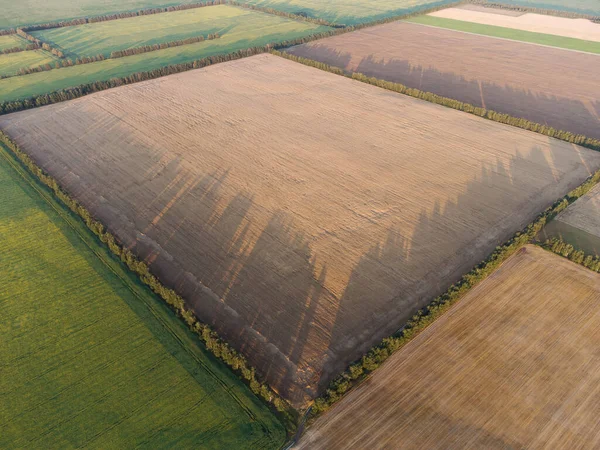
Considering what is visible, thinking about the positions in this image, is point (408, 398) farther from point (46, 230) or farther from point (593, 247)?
point (46, 230)

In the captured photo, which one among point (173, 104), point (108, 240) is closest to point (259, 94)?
point (173, 104)

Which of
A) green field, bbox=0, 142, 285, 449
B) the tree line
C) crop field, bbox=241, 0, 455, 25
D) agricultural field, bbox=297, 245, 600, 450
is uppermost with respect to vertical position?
crop field, bbox=241, 0, 455, 25

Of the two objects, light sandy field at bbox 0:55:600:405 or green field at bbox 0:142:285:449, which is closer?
green field at bbox 0:142:285:449

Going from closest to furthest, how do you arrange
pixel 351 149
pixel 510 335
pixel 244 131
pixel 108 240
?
1. pixel 510 335
2. pixel 108 240
3. pixel 351 149
4. pixel 244 131

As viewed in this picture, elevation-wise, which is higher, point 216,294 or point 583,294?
point 583,294

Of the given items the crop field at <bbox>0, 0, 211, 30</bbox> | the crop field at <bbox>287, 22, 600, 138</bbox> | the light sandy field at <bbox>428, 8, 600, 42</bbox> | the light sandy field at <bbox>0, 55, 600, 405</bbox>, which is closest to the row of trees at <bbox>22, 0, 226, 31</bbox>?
the crop field at <bbox>0, 0, 211, 30</bbox>

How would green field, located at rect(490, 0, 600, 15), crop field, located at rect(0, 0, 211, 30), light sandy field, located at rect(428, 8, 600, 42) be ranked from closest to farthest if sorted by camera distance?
light sandy field, located at rect(428, 8, 600, 42) < crop field, located at rect(0, 0, 211, 30) < green field, located at rect(490, 0, 600, 15)

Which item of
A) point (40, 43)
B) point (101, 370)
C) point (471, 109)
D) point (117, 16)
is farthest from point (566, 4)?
point (101, 370)

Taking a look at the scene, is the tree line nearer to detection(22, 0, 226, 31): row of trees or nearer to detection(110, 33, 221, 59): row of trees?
detection(110, 33, 221, 59): row of trees
